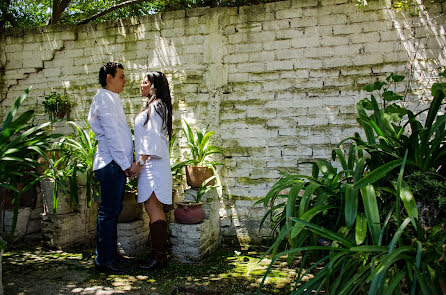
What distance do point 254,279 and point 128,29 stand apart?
3.10m

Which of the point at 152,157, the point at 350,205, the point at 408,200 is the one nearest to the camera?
the point at 408,200

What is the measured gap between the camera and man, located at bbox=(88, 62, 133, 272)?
314cm

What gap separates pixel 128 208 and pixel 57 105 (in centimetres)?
176

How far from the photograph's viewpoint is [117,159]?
3.13 metres

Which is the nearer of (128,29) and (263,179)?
(263,179)

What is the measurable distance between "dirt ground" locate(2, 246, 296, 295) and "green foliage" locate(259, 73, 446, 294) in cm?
63

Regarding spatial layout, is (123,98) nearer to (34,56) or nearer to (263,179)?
(34,56)

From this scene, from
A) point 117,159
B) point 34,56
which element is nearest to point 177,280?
point 117,159

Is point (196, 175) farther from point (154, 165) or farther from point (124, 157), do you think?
point (124, 157)

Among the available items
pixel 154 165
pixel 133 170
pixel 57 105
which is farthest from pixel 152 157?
pixel 57 105

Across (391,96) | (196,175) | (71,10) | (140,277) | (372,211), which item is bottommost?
(140,277)

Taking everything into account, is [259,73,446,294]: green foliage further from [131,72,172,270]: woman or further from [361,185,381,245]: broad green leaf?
[131,72,172,270]: woman

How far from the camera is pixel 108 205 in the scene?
3209 millimetres

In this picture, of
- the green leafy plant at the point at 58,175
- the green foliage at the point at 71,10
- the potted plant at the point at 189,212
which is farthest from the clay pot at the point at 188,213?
the green foliage at the point at 71,10
